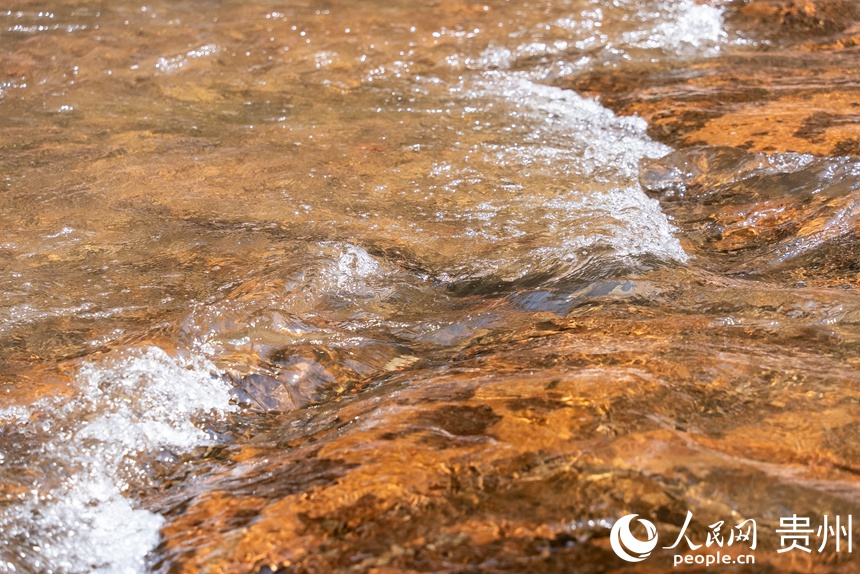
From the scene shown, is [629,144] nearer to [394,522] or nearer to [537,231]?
[537,231]

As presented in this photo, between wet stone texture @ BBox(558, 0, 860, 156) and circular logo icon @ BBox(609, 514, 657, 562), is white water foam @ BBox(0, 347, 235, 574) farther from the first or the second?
wet stone texture @ BBox(558, 0, 860, 156)

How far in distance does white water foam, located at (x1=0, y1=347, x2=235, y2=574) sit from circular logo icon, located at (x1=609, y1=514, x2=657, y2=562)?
3.55 ft

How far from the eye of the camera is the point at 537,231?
3521mm

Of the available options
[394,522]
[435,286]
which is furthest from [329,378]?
[394,522]

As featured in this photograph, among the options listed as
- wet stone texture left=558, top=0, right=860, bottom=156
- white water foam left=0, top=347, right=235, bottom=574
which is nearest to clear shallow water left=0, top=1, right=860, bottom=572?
white water foam left=0, top=347, right=235, bottom=574

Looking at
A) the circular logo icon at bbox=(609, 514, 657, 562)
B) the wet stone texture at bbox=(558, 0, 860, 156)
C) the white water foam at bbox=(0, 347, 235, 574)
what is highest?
the wet stone texture at bbox=(558, 0, 860, 156)

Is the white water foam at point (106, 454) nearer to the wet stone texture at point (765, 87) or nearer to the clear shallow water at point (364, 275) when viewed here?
the clear shallow water at point (364, 275)

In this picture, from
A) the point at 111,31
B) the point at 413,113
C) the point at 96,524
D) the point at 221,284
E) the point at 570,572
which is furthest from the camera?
the point at 111,31

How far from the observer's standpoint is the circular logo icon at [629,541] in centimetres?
156

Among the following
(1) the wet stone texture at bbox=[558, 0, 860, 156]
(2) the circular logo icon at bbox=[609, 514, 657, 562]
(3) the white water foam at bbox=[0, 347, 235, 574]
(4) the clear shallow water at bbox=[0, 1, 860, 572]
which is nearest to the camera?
(2) the circular logo icon at bbox=[609, 514, 657, 562]

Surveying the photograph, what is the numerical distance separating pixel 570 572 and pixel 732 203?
2.65 meters

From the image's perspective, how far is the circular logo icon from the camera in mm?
1561

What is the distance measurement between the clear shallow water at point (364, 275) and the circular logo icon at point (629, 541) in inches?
1.7

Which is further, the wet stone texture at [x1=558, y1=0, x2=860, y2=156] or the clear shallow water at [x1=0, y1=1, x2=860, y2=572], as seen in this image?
the wet stone texture at [x1=558, y1=0, x2=860, y2=156]
